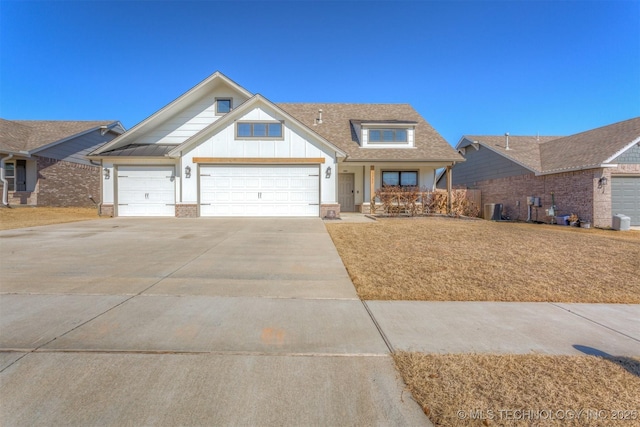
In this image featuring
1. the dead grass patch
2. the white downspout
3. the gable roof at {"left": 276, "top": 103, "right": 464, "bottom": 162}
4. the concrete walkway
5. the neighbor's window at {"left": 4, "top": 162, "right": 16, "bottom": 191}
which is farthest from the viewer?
the neighbor's window at {"left": 4, "top": 162, "right": 16, "bottom": 191}

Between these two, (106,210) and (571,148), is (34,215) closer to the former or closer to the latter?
(106,210)

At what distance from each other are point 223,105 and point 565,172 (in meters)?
18.3

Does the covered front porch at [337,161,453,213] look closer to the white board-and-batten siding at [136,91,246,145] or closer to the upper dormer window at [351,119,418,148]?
the upper dormer window at [351,119,418,148]

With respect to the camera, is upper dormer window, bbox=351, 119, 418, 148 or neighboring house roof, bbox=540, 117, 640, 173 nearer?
neighboring house roof, bbox=540, 117, 640, 173

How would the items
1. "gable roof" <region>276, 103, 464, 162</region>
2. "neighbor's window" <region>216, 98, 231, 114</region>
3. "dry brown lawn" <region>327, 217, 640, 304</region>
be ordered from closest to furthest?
"dry brown lawn" <region>327, 217, 640, 304</region>
"neighbor's window" <region>216, 98, 231, 114</region>
"gable roof" <region>276, 103, 464, 162</region>

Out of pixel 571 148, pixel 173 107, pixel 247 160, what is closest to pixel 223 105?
pixel 173 107

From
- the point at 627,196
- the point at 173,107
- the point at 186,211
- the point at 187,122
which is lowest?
the point at 186,211

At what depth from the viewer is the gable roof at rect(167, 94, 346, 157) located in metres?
14.5

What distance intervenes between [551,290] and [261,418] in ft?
16.3

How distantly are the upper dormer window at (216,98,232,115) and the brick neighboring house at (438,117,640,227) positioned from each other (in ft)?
56.3

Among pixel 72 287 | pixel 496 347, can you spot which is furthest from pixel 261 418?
pixel 72 287

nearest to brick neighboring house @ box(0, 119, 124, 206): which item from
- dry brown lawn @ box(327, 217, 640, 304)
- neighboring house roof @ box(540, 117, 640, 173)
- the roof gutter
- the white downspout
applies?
the white downspout

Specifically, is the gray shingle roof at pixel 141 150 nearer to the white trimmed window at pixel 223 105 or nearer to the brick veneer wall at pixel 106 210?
the brick veneer wall at pixel 106 210

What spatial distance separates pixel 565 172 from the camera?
16.2 meters
